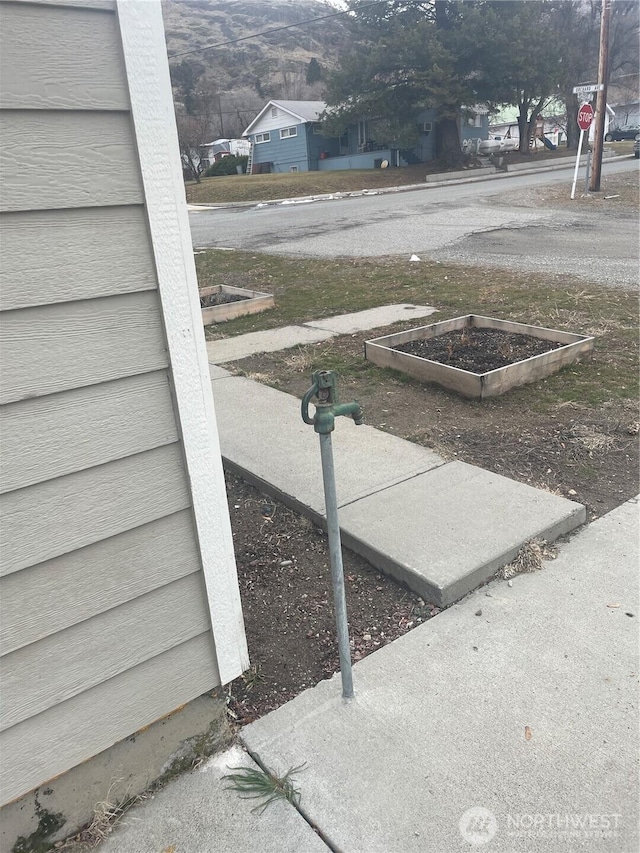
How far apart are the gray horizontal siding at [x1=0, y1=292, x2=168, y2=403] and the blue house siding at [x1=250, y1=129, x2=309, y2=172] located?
141ft

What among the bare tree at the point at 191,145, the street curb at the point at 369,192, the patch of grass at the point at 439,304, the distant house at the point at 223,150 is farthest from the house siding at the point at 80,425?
the distant house at the point at 223,150

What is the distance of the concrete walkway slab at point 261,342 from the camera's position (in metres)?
5.50

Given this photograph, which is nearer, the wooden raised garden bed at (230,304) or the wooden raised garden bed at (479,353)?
the wooden raised garden bed at (479,353)

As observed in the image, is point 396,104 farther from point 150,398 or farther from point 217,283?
point 150,398

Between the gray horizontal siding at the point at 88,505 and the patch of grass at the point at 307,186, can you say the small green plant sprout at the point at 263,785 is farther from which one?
the patch of grass at the point at 307,186

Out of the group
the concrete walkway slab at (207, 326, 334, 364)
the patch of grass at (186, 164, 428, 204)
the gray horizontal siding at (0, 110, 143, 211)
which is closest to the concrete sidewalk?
the gray horizontal siding at (0, 110, 143, 211)

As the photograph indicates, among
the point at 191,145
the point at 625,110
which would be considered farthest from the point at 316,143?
the point at 625,110

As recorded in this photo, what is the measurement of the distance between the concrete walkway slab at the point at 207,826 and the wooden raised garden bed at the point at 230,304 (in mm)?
5237

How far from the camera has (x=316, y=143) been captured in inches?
1610

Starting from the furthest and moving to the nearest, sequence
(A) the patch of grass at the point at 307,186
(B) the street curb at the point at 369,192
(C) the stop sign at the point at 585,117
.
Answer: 1. (A) the patch of grass at the point at 307,186
2. (B) the street curb at the point at 369,192
3. (C) the stop sign at the point at 585,117

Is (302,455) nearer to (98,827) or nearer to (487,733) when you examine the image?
(487,733)

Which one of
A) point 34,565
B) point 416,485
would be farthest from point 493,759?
point 416,485

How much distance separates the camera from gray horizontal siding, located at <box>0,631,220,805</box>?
148 centimetres

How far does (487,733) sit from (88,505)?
1.27m
